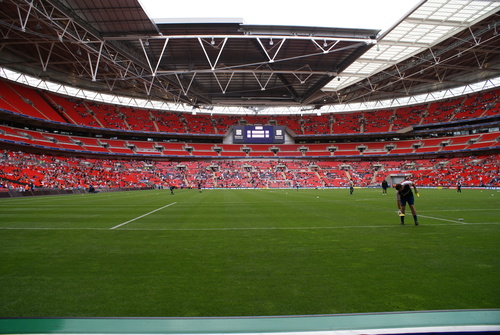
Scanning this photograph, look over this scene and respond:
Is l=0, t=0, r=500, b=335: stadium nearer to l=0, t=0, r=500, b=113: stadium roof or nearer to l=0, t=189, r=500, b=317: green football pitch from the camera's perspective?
l=0, t=189, r=500, b=317: green football pitch

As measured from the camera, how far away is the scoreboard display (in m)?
63.5

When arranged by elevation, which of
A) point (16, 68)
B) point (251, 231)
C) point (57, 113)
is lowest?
point (251, 231)

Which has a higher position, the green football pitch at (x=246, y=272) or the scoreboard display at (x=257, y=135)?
the scoreboard display at (x=257, y=135)

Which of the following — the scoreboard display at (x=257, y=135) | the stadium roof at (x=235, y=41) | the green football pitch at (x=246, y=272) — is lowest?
the green football pitch at (x=246, y=272)

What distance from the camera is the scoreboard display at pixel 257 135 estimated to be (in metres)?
63.5

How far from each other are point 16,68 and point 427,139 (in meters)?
76.7

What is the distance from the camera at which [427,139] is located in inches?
2463

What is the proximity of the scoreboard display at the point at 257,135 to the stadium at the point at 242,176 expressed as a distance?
33 cm

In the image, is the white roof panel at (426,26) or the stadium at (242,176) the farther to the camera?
the white roof panel at (426,26)

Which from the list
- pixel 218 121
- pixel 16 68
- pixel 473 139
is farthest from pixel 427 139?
pixel 16 68

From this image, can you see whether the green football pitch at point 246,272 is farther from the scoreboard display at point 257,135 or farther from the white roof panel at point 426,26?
the scoreboard display at point 257,135

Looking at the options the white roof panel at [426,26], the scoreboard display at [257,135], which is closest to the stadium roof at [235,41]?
the white roof panel at [426,26]

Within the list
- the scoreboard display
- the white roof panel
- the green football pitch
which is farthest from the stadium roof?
the scoreboard display

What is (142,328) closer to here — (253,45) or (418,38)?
(253,45)
